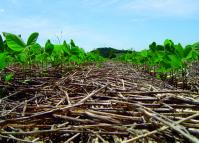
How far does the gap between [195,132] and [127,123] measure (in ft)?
1.15

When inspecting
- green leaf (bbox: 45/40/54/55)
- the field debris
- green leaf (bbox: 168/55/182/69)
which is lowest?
the field debris

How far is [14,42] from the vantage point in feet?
12.9

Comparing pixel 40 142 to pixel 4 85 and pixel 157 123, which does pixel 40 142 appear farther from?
pixel 4 85

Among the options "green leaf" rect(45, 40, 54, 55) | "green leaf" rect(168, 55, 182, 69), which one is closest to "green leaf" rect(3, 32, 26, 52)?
"green leaf" rect(45, 40, 54, 55)

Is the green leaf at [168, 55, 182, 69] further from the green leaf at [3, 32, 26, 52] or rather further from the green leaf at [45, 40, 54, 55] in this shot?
the green leaf at [45, 40, 54, 55]

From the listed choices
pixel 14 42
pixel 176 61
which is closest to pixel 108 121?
pixel 176 61

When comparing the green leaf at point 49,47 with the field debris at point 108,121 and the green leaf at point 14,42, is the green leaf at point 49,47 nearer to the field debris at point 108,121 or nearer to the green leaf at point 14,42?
the green leaf at point 14,42

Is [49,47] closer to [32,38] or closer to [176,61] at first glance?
[32,38]

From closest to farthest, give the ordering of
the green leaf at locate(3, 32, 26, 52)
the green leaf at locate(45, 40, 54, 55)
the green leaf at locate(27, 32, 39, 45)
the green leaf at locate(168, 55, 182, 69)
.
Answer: the green leaf at locate(168, 55, 182, 69) < the green leaf at locate(3, 32, 26, 52) < the green leaf at locate(27, 32, 39, 45) < the green leaf at locate(45, 40, 54, 55)

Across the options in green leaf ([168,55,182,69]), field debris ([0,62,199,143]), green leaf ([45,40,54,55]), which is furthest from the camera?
green leaf ([45,40,54,55])

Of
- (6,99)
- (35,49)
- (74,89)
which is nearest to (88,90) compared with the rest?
(74,89)

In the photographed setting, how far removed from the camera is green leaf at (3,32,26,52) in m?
3.79

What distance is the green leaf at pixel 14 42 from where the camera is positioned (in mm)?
3793

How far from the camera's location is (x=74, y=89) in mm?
2752
